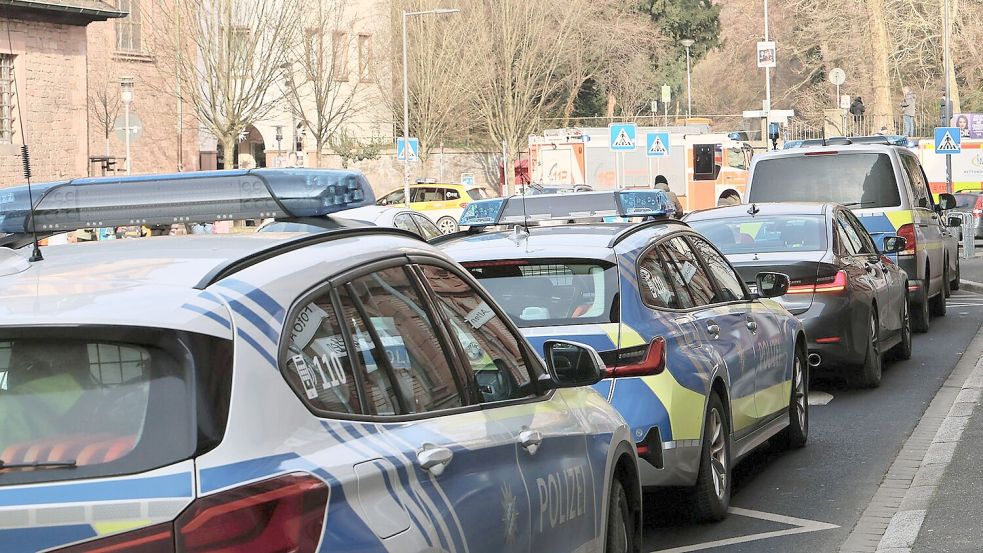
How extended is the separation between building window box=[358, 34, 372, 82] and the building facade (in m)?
21.6

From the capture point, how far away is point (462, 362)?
409 cm

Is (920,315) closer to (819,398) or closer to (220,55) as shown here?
(819,398)

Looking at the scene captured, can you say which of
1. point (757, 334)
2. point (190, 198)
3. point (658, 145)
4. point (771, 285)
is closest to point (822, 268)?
point (771, 285)

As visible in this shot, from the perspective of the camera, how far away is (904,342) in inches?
558

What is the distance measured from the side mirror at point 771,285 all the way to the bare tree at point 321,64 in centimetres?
4029

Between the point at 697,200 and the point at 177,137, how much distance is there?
16.3 metres

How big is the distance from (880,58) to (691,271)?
38483 millimetres

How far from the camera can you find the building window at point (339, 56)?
53.5 metres

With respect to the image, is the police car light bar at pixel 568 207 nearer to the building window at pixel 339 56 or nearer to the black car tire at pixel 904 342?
the black car tire at pixel 904 342

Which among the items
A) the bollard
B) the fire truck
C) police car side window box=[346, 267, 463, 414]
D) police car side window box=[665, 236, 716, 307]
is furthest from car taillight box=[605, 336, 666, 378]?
the fire truck

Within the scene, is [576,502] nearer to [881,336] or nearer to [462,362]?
[462,362]

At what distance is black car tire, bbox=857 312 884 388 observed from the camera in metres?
12.1

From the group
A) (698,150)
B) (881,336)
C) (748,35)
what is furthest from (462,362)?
(748,35)

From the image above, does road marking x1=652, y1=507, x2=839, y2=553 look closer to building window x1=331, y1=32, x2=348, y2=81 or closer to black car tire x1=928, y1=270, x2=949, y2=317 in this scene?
black car tire x1=928, y1=270, x2=949, y2=317
